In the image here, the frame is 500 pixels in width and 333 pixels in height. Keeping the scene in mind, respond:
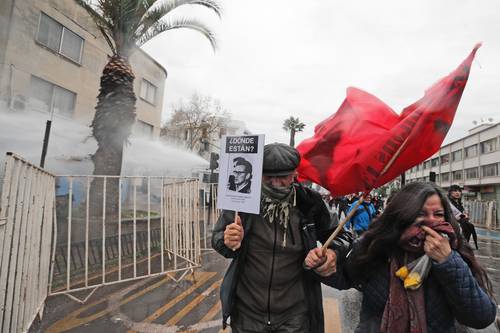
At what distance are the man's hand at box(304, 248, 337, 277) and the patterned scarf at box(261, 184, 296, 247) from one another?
0.30m

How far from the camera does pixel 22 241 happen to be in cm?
282

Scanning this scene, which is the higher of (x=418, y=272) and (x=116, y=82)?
(x=116, y=82)

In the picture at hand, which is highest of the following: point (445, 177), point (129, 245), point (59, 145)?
point (445, 177)

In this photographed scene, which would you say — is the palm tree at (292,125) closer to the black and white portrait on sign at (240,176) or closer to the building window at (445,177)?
the building window at (445,177)

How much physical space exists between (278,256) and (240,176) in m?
0.60

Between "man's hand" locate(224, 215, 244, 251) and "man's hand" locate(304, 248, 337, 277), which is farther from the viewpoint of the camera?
"man's hand" locate(224, 215, 244, 251)

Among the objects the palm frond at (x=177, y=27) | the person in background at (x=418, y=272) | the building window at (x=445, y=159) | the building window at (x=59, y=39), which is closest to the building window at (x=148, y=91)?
the building window at (x=59, y=39)

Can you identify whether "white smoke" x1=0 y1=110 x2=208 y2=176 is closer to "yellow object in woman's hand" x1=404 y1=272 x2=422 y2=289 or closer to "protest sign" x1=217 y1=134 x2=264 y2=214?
"protest sign" x1=217 y1=134 x2=264 y2=214

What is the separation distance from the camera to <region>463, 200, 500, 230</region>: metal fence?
65.8ft

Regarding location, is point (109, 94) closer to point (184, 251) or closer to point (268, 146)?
point (184, 251)

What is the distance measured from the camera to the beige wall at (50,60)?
439 inches

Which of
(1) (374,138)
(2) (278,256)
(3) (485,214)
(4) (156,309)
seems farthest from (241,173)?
(3) (485,214)

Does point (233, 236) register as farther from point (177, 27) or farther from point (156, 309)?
point (177, 27)

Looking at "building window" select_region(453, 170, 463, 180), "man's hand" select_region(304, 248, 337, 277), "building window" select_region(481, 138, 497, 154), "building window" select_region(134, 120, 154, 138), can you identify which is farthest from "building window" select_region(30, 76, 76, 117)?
"building window" select_region(453, 170, 463, 180)
